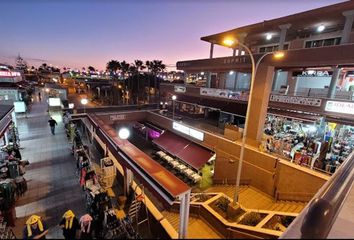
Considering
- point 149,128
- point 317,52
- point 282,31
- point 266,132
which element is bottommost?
point 149,128

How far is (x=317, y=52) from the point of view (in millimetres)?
12008

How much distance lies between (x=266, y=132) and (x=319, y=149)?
5.00 m

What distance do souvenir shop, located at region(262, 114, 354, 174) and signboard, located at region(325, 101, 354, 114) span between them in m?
1.39

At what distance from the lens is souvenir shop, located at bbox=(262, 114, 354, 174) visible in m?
11.6

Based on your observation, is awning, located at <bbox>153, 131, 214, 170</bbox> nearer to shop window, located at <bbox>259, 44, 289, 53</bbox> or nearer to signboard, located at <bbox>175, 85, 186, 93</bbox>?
signboard, located at <bbox>175, 85, 186, 93</bbox>

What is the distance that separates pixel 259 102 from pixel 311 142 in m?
5.18

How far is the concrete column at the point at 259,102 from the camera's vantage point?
1385 centimetres

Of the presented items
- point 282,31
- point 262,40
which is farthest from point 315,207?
point 262,40

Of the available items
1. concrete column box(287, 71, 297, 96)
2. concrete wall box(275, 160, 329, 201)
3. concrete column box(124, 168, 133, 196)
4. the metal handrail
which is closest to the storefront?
concrete column box(124, 168, 133, 196)

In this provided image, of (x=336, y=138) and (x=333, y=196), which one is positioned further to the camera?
(x=336, y=138)

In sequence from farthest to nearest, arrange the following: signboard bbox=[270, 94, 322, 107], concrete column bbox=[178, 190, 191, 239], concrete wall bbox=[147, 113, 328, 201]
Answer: signboard bbox=[270, 94, 322, 107] < concrete wall bbox=[147, 113, 328, 201] < concrete column bbox=[178, 190, 191, 239]

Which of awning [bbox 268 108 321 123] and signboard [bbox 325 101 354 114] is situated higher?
signboard [bbox 325 101 354 114]

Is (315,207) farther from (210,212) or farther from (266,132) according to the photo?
(266,132)

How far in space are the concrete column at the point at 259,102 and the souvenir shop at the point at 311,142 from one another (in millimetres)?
1048
